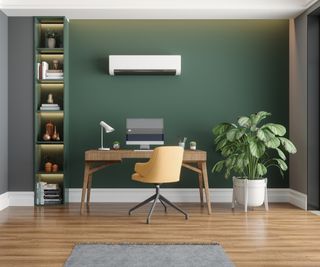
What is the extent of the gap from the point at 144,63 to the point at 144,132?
95 centimetres

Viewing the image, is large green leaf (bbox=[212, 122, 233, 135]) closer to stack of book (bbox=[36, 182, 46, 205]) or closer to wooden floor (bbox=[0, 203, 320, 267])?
wooden floor (bbox=[0, 203, 320, 267])

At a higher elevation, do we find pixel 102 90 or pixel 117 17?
pixel 117 17

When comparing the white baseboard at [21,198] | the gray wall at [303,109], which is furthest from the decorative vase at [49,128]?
the gray wall at [303,109]

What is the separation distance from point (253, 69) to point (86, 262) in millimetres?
4150

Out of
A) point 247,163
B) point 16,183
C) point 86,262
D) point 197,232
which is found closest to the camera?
point 86,262

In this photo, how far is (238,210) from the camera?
5832 millimetres

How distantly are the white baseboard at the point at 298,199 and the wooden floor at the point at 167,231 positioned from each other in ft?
0.45

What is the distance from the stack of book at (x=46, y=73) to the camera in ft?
20.5

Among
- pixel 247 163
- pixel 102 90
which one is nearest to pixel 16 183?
pixel 102 90

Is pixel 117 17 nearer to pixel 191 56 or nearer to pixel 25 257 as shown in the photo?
pixel 191 56

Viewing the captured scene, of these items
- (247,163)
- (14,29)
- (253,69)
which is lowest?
(247,163)

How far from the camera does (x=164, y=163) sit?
5117 millimetres

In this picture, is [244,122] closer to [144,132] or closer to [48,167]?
[144,132]

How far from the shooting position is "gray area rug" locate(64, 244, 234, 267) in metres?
3.35
